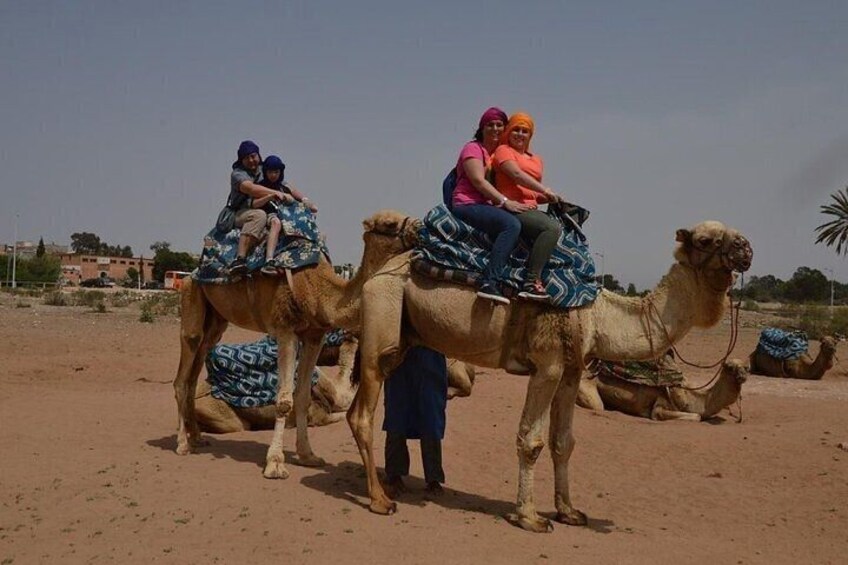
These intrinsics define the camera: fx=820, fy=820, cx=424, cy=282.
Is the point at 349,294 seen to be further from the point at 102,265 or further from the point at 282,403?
the point at 102,265

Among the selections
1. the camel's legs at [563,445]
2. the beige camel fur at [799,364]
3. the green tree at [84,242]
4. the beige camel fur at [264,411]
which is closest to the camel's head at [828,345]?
the beige camel fur at [799,364]

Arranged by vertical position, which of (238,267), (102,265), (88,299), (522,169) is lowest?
(88,299)

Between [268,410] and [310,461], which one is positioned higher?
[268,410]

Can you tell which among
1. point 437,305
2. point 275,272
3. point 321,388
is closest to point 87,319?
point 321,388

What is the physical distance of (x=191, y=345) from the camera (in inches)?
345

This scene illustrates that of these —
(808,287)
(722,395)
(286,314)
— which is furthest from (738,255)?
(808,287)

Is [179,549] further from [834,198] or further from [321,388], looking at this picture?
[834,198]

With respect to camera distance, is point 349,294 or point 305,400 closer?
point 349,294

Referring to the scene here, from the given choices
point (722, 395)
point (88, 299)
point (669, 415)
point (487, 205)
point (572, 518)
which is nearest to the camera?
point (487, 205)

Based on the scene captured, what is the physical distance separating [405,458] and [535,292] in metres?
2.32

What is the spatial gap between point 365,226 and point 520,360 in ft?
5.95

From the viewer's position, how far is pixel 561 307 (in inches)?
242

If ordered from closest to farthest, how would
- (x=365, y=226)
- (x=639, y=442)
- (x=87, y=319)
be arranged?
(x=365, y=226)
(x=639, y=442)
(x=87, y=319)

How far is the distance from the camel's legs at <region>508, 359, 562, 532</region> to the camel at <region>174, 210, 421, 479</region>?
1.58m
